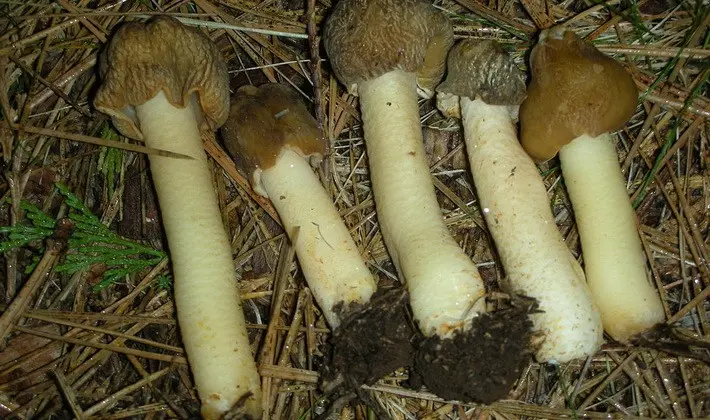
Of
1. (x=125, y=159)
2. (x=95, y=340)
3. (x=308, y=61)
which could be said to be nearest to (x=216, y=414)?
(x=95, y=340)

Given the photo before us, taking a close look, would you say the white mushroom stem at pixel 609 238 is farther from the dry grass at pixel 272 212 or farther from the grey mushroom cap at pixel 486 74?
the grey mushroom cap at pixel 486 74

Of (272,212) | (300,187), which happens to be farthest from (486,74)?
(272,212)

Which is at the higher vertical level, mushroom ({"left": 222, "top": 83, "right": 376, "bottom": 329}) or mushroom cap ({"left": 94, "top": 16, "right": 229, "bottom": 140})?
mushroom cap ({"left": 94, "top": 16, "right": 229, "bottom": 140})

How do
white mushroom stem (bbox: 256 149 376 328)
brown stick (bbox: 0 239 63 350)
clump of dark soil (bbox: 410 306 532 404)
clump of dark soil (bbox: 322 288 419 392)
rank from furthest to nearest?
brown stick (bbox: 0 239 63 350) → white mushroom stem (bbox: 256 149 376 328) → clump of dark soil (bbox: 322 288 419 392) → clump of dark soil (bbox: 410 306 532 404)

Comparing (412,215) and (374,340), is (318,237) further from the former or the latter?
(374,340)

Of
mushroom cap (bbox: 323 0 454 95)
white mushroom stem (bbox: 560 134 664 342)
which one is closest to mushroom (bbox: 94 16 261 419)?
mushroom cap (bbox: 323 0 454 95)

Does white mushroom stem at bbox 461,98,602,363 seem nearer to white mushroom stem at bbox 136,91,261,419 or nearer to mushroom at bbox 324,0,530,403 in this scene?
mushroom at bbox 324,0,530,403

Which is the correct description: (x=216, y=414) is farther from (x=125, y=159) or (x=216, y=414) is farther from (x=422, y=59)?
(x=422, y=59)
